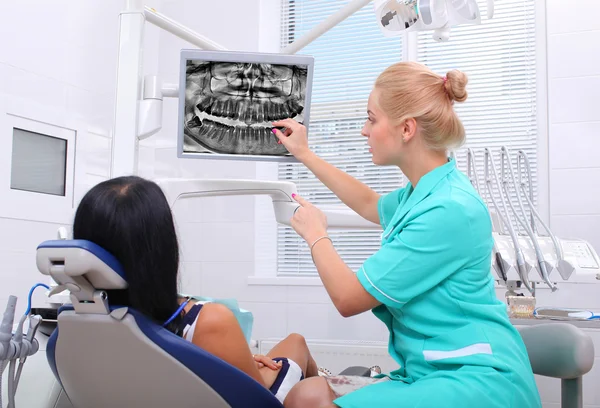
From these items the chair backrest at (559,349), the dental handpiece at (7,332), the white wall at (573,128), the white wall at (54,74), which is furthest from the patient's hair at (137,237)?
the white wall at (573,128)

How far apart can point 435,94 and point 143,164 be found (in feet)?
9.73

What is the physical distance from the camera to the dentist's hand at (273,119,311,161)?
6.65 ft

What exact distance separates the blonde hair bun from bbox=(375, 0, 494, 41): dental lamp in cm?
60

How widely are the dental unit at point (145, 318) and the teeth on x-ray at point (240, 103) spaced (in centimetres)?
5

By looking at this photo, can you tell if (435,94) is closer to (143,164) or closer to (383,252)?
(383,252)

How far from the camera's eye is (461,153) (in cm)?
379

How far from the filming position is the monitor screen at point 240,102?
6.73ft

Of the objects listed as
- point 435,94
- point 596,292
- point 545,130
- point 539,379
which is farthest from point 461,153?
Answer: point 435,94

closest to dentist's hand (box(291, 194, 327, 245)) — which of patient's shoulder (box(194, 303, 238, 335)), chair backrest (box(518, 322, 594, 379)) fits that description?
patient's shoulder (box(194, 303, 238, 335))

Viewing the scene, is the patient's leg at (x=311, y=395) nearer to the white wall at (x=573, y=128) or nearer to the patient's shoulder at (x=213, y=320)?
the patient's shoulder at (x=213, y=320)

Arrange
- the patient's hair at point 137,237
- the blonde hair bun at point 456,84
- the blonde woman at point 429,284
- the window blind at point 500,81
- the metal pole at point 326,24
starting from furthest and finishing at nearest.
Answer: the window blind at point 500,81 → the metal pole at point 326,24 → the blonde hair bun at point 456,84 → the blonde woman at point 429,284 → the patient's hair at point 137,237

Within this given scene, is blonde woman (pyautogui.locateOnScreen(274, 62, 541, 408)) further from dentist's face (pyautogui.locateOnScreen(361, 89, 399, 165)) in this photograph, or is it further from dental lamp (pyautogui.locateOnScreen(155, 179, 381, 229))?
dental lamp (pyautogui.locateOnScreen(155, 179, 381, 229))

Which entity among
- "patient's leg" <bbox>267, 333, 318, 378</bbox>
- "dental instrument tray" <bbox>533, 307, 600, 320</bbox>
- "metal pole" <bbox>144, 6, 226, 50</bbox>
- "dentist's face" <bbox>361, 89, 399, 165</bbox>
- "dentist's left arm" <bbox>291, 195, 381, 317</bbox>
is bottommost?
"patient's leg" <bbox>267, 333, 318, 378</bbox>

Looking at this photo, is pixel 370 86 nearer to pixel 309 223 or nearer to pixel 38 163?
pixel 38 163
